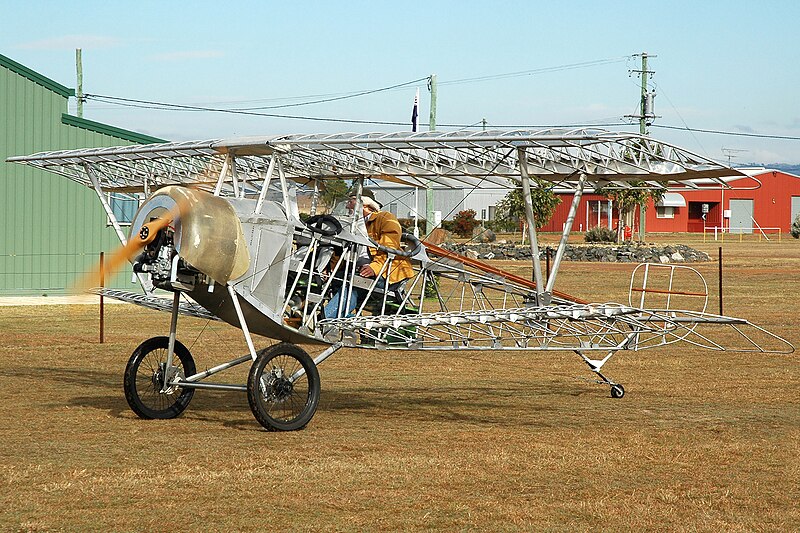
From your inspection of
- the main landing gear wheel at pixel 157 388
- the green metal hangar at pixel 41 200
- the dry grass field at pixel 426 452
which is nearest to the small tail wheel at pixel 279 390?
the dry grass field at pixel 426 452

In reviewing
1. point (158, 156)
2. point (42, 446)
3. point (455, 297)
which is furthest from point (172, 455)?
point (455, 297)

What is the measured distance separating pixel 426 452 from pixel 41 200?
2140 centimetres

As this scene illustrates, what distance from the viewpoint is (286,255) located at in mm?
11297

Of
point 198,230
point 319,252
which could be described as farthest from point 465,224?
point 198,230

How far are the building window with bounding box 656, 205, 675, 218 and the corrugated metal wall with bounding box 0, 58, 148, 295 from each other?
77206mm

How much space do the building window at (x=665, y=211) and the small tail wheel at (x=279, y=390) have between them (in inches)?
3648

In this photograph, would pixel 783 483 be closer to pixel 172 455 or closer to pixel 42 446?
pixel 172 455

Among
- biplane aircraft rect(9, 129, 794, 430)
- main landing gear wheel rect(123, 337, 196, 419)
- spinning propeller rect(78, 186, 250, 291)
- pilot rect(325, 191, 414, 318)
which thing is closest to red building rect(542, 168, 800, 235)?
pilot rect(325, 191, 414, 318)

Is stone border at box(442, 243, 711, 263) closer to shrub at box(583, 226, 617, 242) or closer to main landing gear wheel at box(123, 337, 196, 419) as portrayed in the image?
shrub at box(583, 226, 617, 242)

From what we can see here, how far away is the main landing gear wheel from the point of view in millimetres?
11586

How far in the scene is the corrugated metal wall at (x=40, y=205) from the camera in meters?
28.1

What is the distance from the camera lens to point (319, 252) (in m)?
11.8

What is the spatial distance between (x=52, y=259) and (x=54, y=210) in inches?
51.0

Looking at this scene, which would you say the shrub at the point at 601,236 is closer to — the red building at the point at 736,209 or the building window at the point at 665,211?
the red building at the point at 736,209
